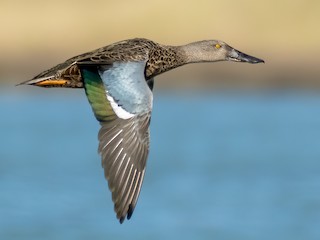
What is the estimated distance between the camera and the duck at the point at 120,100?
7.84 metres

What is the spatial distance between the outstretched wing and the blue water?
4695mm

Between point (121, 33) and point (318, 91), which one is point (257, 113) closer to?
point (318, 91)

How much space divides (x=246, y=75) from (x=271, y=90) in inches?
36.7

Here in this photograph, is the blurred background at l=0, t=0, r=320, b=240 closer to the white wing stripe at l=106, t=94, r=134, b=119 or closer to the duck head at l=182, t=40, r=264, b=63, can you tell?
the duck head at l=182, t=40, r=264, b=63

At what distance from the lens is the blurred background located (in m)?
13.8

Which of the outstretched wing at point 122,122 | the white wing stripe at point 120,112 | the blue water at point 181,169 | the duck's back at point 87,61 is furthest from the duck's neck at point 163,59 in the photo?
A: the blue water at point 181,169

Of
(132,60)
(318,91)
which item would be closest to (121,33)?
(318,91)

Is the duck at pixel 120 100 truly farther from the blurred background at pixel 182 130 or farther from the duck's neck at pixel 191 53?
the blurred background at pixel 182 130

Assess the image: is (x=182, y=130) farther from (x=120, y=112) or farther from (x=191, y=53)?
(x=120, y=112)

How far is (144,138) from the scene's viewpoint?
317 inches

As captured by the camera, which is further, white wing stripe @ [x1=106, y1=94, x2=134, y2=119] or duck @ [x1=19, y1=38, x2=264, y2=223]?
white wing stripe @ [x1=106, y1=94, x2=134, y2=119]

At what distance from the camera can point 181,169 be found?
1598cm

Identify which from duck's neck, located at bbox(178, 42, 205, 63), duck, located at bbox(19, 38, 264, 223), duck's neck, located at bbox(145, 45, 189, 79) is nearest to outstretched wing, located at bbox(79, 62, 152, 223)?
duck, located at bbox(19, 38, 264, 223)

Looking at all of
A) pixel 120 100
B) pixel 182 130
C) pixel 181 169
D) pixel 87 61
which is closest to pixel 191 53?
pixel 87 61
